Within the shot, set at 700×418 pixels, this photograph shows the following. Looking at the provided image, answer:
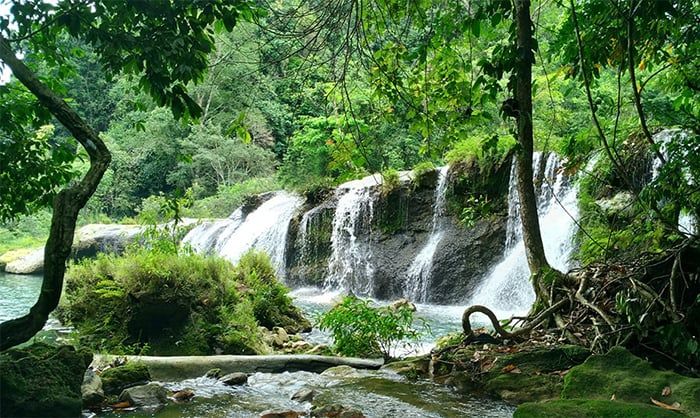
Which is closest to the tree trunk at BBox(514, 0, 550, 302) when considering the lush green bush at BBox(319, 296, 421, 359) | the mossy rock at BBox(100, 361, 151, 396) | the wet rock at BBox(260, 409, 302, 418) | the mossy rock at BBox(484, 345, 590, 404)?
the mossy rock at BBox(484, 345, 590, 404)

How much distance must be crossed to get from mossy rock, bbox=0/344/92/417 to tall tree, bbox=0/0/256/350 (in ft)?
3.83

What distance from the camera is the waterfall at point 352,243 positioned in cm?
1670

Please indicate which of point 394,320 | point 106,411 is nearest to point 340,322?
point 394,320

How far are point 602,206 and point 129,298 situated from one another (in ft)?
27.7

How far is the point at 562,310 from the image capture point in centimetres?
579

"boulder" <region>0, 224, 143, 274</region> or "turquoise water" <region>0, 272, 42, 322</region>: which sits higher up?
"boulder" <region>0, 224, 143, 274</region>

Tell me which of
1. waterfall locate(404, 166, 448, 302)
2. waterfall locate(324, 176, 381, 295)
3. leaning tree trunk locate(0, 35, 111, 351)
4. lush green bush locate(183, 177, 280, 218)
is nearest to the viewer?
leaning tree trunk locate(0, 35, 111, 351)

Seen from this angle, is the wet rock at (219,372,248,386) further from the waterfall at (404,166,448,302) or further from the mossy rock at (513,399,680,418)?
the waterfall at (404,166,448,302)

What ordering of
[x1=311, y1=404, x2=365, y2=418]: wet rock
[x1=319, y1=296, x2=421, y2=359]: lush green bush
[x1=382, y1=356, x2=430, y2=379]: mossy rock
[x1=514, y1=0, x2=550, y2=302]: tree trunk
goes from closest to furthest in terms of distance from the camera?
1. [x1=311, y1=404, x2=365, y2=418]: wet rock
2. [x1=514, y1=0, x2=550, y2=302]: tree trunk
3. [x1=382, y1=356, x2=430, y2=379]: mossy rock
4. [x1=319, y1=296, x2=421, y2=359]: lush green bush

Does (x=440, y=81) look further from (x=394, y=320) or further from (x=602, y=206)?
(x=602, y=206)

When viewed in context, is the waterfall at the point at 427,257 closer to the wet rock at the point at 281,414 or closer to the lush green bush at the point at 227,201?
the wet rock at the point at 281,414

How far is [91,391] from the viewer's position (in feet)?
16.1

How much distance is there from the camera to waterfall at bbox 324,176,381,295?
54.8 ft

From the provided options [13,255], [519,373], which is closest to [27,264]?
[13,255]
